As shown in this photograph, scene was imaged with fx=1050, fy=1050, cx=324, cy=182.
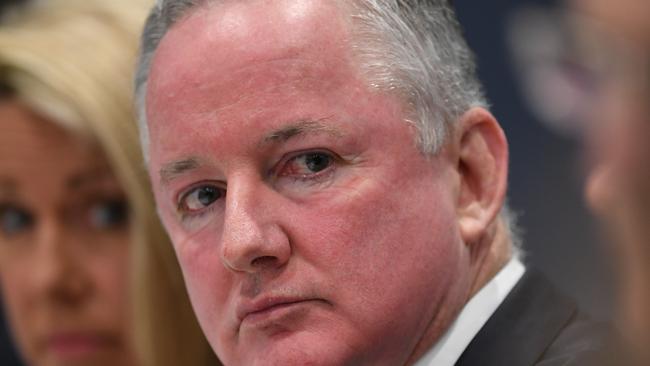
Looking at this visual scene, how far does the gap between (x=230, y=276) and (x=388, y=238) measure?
27 cm

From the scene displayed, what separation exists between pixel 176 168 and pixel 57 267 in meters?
1.14

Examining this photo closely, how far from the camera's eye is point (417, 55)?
1701 millimetres

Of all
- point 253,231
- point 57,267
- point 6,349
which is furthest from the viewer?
point 6,349

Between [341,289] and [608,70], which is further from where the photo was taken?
[341,289]

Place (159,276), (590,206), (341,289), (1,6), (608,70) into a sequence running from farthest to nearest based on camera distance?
(1,6), (159,276), (341,289), (590,206), (608,70)

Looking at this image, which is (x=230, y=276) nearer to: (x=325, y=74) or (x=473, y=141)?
(x=325, y=74)

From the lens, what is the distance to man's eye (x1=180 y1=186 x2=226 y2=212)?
1742 mm

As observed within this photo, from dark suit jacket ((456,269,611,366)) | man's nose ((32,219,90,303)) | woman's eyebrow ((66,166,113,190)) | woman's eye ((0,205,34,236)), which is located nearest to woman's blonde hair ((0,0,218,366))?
woman's eyebrow ((66,166,113,190))

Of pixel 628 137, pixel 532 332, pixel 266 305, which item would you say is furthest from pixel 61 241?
pixel 628 137

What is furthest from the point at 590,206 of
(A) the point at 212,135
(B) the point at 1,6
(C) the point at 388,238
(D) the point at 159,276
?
(B) the point at 1,6

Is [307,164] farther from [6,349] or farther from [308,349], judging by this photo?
[6,349]

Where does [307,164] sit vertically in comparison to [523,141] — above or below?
above

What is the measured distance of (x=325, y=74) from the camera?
1.62 meters

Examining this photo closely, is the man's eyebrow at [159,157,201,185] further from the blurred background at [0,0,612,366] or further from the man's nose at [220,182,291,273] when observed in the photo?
the blurred background at [0,0,612,366]
